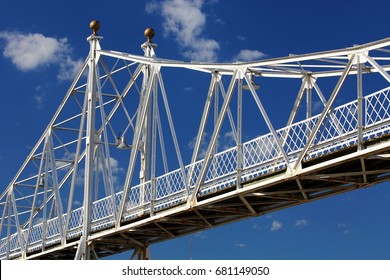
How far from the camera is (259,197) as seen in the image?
38.2 m

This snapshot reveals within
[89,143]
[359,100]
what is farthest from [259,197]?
[89,143]

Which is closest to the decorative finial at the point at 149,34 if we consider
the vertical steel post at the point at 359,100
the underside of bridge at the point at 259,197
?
the underside of bridge at the point at 259,197

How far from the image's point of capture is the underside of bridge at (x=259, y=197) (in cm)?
3288

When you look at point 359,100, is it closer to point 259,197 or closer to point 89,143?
point 259,197

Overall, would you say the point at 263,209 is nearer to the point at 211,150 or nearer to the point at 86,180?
the point at 211,150

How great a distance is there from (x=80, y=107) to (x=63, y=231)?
766cm

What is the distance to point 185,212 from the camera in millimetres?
40188

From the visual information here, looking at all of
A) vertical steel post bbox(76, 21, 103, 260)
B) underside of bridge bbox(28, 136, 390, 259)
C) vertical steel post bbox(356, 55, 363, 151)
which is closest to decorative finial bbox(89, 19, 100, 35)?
vertical steel post bbox(76, 21, 103, 260)

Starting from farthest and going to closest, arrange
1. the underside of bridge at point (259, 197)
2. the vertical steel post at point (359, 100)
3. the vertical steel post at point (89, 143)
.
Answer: the vertical steel post at point (89, 143) < the underside of bridge at point (259, 197) < the vertical steel post at point (359, 100)

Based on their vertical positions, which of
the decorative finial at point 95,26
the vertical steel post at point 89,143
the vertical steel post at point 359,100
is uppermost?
the decorative finial at point 95,26

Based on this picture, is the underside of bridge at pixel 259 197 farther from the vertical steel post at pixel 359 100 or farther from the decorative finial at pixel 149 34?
the decorative finial at pixel 149 34

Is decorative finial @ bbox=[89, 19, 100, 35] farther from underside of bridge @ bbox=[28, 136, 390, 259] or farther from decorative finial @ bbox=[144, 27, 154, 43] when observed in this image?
underside of bridge @ bbox=[28, 136, 390, 259]

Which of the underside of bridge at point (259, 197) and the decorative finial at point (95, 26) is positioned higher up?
the decorative finial at point (95, 26)

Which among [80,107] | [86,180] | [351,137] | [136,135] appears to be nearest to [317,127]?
[351,137]
